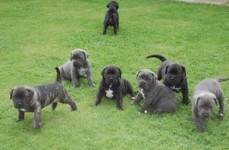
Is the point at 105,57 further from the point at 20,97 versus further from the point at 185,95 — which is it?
the point at 20,97

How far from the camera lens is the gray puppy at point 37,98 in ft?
24.3

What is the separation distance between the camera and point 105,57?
11.7 meters

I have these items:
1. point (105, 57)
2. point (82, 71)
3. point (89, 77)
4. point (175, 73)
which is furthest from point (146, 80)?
point (105, 57)

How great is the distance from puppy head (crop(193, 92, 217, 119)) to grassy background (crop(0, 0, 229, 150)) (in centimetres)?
37

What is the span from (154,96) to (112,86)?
2.85ft

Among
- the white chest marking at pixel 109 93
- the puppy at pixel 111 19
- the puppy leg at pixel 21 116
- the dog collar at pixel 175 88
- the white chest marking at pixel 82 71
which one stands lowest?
the puppy leg at pixel 21 116

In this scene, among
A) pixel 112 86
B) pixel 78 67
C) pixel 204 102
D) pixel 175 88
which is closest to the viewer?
pixel 204 102

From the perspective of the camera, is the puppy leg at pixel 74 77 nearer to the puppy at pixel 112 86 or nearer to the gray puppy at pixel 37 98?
the puppy at pixel 112 86

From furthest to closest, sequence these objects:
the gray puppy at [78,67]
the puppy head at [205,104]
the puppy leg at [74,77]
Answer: the puppy leg at [74,77] → the gray puppy at [78,67] → the puppy head at [205,104]

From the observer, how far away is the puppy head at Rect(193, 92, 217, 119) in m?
7.59

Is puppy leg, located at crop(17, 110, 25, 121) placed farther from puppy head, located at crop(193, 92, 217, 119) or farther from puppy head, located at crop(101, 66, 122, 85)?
puppy head, located at crop(193, 92, 217, 119)

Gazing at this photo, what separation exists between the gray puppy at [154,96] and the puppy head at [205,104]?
85 cm

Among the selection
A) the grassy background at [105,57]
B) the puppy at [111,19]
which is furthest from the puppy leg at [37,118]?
the puppy at [111,19]

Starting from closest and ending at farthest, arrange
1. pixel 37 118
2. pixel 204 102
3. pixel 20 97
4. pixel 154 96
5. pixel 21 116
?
1. pixel 20 97
2. pixel 204 102
3. pixel 37 118
4. pixel 21 116
5. pixel 154 96
